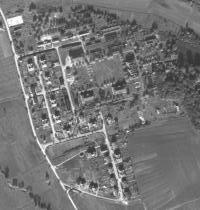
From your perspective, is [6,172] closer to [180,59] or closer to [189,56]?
[180,59]

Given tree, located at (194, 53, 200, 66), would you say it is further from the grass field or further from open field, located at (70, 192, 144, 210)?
the grass field

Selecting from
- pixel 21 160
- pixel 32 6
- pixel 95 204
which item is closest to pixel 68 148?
pixel 21 160

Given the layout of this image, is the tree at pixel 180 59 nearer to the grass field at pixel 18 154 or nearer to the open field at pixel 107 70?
the open field at pixel 107 70

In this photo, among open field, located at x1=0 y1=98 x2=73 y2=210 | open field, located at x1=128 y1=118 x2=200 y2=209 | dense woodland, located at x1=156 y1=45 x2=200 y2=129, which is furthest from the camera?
open field, located at x1=0 y1=98 x2=73 y2=210

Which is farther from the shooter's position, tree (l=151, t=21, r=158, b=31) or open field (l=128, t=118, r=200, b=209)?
tree (l=151, t=21, r=158, b=31)

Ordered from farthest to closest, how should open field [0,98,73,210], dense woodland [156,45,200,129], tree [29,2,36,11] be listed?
1. tree [29,2,36,11]
2. open field [0,98,73,210]
3. dense woodland [156,45,200,129]

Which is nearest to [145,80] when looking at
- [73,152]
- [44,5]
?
[73,152]

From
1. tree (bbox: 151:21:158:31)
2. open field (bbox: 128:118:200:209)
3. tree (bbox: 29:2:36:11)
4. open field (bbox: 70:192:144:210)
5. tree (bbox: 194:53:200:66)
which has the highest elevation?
tree (bbox: 29:2:36:11)

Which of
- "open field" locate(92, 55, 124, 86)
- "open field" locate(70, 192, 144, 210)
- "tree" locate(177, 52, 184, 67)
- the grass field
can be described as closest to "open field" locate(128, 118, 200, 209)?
"open field" locate(70, 192, 144, 210)
